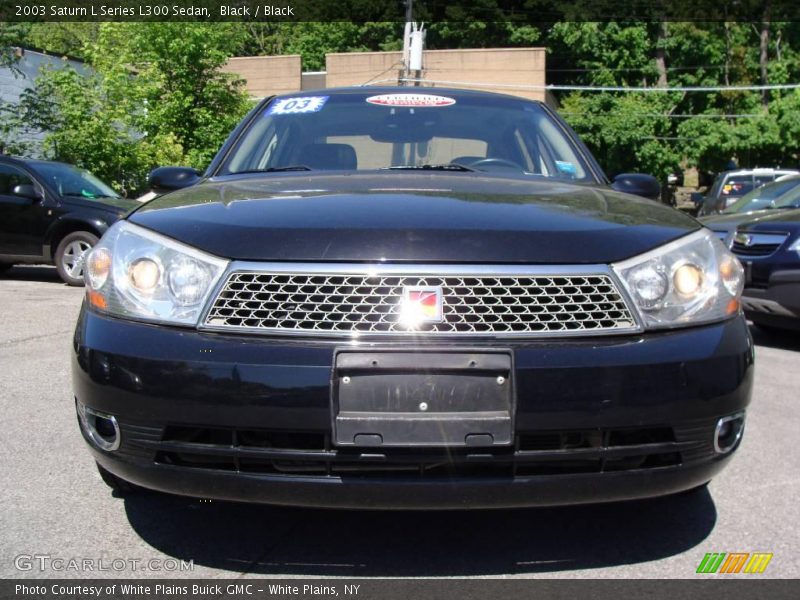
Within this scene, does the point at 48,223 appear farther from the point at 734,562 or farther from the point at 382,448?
the point at 734,562

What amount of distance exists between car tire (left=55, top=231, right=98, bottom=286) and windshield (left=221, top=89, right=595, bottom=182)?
7728mm

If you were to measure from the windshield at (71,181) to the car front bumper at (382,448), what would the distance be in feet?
33.2

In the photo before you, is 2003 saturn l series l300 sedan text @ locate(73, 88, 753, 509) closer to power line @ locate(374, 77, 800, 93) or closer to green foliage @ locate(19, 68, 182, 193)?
green foliage @ locate(19, 68, 182, 193)

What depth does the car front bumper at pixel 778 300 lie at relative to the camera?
22.4 ft

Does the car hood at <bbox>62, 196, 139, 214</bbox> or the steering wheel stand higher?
the steering wheel

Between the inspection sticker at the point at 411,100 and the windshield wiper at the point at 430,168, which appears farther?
the inspection sticker at the point at 411,100

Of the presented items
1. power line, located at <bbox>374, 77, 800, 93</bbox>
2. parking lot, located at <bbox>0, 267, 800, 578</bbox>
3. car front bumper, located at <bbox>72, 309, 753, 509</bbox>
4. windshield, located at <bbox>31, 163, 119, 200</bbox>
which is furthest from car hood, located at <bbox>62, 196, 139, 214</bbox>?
power line, located at <bbox>374, 77, 800, 93</bbox>

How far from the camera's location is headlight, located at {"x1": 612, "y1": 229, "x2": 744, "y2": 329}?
2.48 metres

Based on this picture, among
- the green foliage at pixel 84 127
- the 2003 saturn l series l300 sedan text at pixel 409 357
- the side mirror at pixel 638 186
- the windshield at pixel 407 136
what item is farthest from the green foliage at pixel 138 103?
the 2003 saturn l series l300 sedan text at pixel 409 357

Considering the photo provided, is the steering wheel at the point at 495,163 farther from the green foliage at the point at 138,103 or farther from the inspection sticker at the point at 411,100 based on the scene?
the green foliage at the point at 138,103

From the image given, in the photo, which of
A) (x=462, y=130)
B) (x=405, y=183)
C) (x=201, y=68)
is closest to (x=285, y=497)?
(x=405, y=183)

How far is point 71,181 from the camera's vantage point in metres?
12.1
